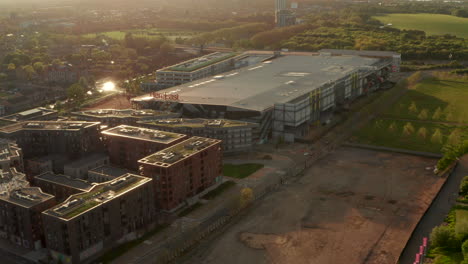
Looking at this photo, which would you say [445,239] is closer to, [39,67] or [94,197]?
[94,197]

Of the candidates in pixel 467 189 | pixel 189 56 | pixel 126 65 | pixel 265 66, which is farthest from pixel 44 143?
pixel 189 56

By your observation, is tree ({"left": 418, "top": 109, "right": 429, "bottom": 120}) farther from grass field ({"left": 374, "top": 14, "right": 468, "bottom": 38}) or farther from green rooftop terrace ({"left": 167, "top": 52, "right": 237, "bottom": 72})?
grass field ({"left": 374, "top": 14, "right": 468, "bottom": 38})

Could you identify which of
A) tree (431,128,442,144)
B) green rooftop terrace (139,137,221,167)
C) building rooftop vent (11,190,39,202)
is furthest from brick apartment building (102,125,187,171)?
tree (431,128,442,144)

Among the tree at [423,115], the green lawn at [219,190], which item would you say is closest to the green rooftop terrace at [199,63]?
the tree at [423,115]

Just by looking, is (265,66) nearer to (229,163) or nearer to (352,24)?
(229,163)

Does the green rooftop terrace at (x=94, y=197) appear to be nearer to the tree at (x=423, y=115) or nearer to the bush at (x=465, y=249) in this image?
the bush at (x=465, y=249)

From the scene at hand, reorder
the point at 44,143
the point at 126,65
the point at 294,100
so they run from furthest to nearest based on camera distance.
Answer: the point at 126,65 → the point at 294,100 → the point at 44,143
